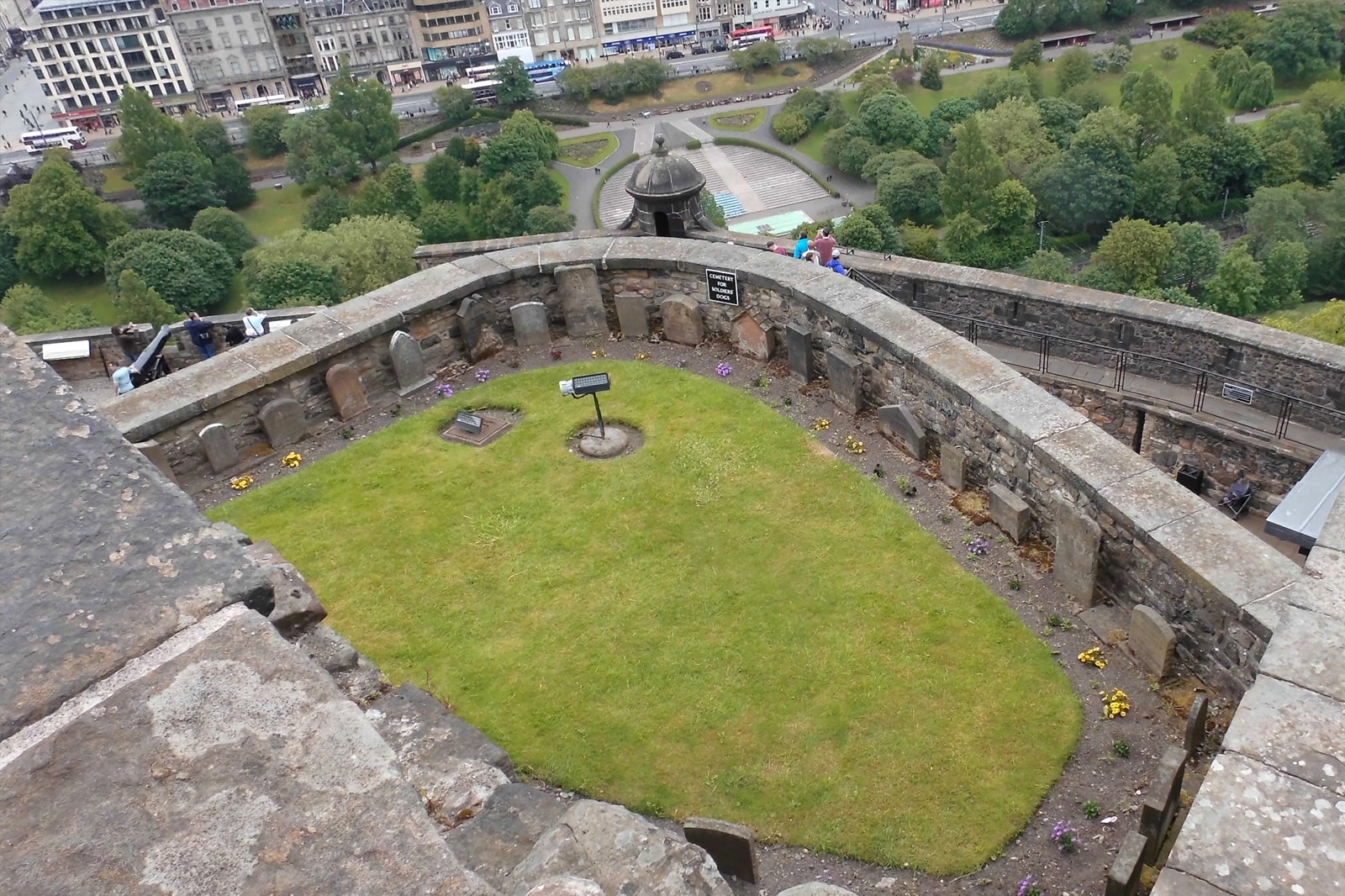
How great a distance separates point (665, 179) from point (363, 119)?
8764 cm

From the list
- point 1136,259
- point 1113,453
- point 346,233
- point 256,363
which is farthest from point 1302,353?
point 346,233

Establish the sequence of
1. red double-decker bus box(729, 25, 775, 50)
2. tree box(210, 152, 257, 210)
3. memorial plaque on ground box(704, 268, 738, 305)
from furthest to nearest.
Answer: red double-decker bus box(729, 25, 775, 50) → tree box(210, 152, 257, 210) → memorial plaque on ground box(704, 268, 738, 305)

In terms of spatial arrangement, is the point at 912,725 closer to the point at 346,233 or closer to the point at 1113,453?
the point at 1113,453

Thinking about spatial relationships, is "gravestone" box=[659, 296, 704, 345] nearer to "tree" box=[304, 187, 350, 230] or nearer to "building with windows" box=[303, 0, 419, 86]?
Answer: "tree" box=[304, 187, 350, 230]

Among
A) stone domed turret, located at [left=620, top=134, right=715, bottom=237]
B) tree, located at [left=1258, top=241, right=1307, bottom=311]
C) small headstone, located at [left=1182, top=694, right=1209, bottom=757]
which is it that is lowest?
tree, located at [left=1258, top=241, right=1307, bottom=311]

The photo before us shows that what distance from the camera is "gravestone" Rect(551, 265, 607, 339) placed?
1203cm

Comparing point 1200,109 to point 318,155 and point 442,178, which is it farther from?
point 318,155

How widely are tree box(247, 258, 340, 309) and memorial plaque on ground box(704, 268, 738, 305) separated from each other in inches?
1721

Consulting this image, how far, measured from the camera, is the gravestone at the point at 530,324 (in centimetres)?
1190

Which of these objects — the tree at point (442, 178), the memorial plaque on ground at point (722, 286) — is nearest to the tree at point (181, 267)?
the tree at point (442, 178)

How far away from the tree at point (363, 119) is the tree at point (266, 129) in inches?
309

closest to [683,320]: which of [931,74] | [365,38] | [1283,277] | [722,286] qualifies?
[722,286]

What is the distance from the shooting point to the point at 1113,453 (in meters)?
7.61

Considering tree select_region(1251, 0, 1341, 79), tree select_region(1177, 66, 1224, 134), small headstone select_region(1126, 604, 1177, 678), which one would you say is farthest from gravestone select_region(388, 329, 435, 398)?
tree select_region(1251, 0, 1341, 79)
